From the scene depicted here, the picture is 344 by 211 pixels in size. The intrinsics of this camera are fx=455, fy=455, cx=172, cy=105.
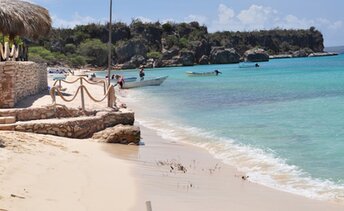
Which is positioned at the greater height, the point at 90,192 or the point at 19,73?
the point at 19,73

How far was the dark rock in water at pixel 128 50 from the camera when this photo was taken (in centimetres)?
8831

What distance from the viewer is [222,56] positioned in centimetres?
9719

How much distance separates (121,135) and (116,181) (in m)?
3.94

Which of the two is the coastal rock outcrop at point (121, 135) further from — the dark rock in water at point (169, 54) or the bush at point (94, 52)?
the dark rock in water at point (169, 54)

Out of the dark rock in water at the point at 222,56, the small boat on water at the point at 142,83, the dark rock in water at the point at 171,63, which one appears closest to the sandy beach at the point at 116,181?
the small boat on water at the point at 142,83

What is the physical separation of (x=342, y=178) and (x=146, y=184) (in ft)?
12.0

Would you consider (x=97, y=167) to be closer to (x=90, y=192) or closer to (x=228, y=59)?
(x=90, y=192)

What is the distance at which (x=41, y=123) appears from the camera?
36.9ft

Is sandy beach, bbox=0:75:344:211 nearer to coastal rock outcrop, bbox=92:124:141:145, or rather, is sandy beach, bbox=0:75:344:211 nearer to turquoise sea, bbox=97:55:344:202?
turquoise sea, bbox=97:55:344:202

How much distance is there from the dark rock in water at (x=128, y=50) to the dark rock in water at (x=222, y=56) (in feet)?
52.5

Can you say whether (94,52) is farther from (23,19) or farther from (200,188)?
(200,188)

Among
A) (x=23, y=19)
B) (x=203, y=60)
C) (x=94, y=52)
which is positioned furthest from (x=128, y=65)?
(x=23, y=19)

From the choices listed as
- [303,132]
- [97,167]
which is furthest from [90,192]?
[303,132]

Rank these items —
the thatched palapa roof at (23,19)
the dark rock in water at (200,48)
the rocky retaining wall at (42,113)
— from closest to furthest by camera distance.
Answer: the rocky retaining wall at (42,113)
the thatched palapa roof at (23,19)
the dark rock in water at (200,48)
